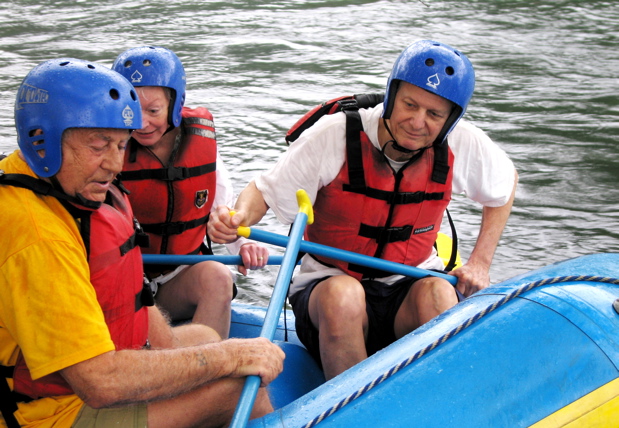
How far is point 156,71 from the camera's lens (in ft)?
8.21

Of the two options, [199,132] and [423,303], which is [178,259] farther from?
[423,303]

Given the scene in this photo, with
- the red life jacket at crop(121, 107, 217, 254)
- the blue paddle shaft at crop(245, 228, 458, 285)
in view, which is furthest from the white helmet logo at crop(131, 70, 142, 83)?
the blue paddle shaft at crop(245, 228, 458, 285)

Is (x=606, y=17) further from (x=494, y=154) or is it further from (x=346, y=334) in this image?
(x=346, y=334)

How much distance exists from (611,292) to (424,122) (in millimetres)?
685

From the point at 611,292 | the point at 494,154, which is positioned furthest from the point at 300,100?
the point at 611,292

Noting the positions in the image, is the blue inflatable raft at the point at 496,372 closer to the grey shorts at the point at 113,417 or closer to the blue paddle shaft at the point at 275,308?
the blue paddle shaft at the point at 275,308

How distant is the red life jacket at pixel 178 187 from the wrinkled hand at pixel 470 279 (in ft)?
2.92

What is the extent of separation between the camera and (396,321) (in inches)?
93.5

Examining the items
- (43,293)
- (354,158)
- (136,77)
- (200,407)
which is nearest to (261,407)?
(200,407)

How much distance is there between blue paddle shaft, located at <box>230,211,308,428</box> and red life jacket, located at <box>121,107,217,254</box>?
497 mm

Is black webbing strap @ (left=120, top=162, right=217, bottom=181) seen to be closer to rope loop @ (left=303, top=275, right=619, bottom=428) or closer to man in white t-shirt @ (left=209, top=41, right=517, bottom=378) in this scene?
man in white t-shirt @ (left=209, top=41, right=517, bottom=378)

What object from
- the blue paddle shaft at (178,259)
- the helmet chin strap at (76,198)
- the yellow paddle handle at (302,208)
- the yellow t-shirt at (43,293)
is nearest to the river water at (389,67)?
the blue paddle shaft at (178,259)

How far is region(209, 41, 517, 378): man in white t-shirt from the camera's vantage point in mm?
2260

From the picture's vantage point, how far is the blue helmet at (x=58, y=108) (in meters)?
1.62
